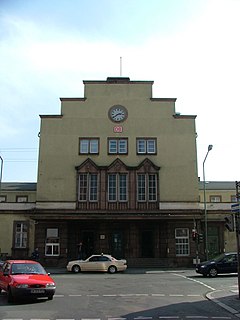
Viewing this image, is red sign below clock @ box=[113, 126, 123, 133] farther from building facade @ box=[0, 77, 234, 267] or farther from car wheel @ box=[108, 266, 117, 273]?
car wheel @ box=[108, 266, 117, 273]

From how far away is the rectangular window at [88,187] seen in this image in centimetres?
3872

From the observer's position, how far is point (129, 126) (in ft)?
133

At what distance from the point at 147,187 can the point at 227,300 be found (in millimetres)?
23935

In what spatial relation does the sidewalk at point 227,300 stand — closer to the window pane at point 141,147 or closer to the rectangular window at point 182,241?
the rectangular window at point 182,241

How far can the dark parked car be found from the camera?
26.8 metres

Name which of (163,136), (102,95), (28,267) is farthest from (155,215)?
(28,267)

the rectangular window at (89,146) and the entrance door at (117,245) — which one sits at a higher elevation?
the rectangular window at (89,146)

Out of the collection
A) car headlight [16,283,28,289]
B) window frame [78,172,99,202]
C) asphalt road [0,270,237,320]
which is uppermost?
window frame [78,172,99,202]

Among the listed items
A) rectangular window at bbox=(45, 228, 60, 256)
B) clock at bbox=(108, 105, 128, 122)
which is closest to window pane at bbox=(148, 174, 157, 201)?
clock at bbox=(108, 105, 128, 122)

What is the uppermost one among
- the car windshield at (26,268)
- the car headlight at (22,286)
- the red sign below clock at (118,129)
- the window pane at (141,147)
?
the red sign below clock at (118,129)

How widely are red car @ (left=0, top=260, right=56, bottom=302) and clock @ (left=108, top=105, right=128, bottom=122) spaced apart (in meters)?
26.0

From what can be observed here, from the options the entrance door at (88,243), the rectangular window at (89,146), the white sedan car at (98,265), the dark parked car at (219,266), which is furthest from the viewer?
the rectangular window at (89,146)

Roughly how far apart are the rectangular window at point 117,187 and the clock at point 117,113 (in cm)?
576

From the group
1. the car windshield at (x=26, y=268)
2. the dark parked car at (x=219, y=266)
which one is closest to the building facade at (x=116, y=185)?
the dark parked car at (x=219, y=266)
